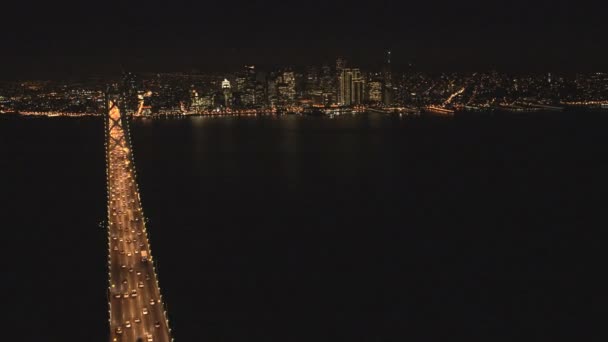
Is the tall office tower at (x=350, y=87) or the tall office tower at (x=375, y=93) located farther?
the tall office tower at (x=375, y=93)

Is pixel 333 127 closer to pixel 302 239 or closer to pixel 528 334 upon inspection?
pixel 302 239

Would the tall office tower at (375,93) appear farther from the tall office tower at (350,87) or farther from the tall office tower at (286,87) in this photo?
the tall office tower at (286,87)

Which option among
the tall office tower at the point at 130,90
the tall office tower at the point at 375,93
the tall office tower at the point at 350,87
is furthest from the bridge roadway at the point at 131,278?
the tall office tower at the point at 375,93

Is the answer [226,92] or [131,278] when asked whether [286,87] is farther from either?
[131,278]

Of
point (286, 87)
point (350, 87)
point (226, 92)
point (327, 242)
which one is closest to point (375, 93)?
point (350, 87)

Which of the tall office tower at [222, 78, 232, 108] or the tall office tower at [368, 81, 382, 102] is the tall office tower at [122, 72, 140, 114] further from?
the tall office tower at [368, 81, 382, 102]
